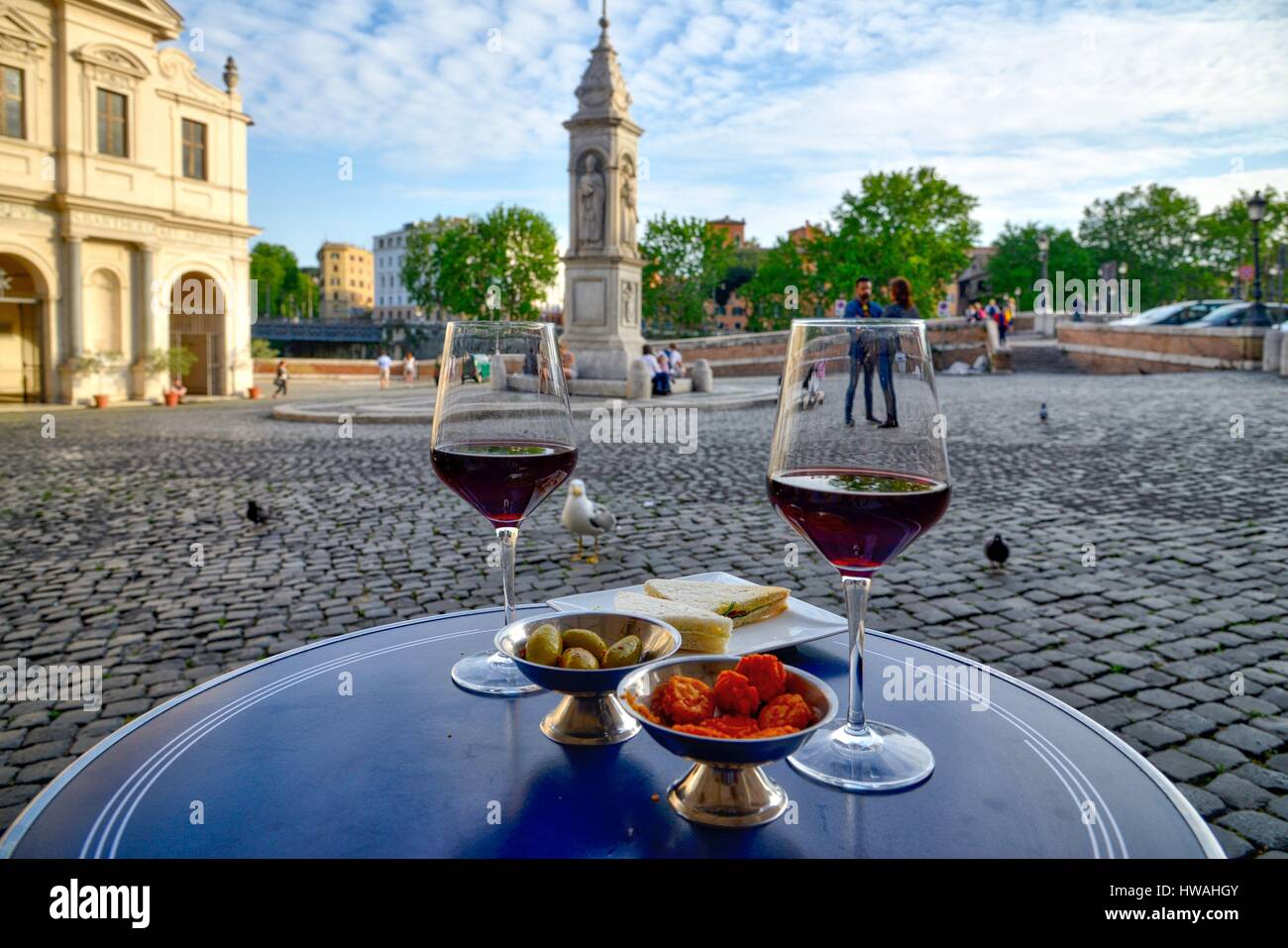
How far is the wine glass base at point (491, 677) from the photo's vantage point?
166 centimetres

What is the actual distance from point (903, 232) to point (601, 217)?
147 ft

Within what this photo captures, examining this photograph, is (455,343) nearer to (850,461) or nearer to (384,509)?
(850,461)

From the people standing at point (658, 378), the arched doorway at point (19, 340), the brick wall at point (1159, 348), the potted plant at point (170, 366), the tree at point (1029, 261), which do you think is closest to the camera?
the people standing at point (658, 378)

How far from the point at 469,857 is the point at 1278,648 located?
18.6 feet

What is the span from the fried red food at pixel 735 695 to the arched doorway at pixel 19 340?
32200 millimetres

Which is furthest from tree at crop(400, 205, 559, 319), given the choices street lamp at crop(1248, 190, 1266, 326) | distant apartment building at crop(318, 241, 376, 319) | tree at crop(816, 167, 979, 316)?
distant apartment building at crop(318, 241, 376, 319)

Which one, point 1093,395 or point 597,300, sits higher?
point 597,300

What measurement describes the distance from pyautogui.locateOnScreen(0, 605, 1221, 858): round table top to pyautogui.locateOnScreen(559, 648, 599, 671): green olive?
129mm

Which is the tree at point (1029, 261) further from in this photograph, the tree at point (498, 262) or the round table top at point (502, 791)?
the round table top at point (502, 791)

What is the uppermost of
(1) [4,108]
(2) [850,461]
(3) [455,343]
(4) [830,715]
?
(1) [4,108]

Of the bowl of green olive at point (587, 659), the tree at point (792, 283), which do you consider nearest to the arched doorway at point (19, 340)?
the bowl of green olive at point (587, 659)

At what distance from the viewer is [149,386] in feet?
97.6

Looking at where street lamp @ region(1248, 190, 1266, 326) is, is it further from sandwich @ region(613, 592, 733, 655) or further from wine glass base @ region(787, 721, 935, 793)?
wine glass base @ region(787, 721, 935, 793)
